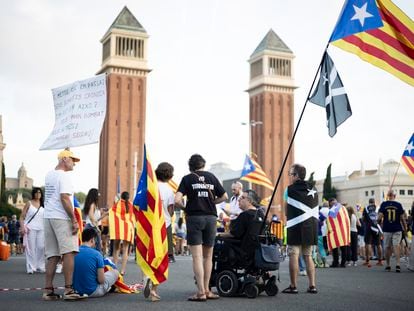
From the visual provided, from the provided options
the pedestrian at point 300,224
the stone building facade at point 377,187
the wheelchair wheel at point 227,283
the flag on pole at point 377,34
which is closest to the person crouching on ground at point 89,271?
the wheelchair wheel at point 227,283

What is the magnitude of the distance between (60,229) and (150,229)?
1.13 meters

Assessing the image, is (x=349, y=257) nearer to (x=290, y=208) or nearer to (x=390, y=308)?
(x=290, y=208)

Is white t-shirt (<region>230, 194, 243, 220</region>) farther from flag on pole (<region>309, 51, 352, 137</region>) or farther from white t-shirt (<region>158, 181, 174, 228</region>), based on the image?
flag on pole (<region>309, 51, 352, 137</region>)

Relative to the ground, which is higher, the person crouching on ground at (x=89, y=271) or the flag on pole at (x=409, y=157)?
the flag on pole at (x=409, y=157)

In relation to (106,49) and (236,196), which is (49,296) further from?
(106,49)

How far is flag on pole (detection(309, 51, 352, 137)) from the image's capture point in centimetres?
907

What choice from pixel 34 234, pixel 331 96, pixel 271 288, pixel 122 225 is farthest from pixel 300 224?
pixel 34 234

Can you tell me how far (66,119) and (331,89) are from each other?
15.3 ft

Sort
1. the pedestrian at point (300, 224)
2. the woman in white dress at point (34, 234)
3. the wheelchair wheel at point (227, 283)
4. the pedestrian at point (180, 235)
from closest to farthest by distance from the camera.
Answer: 1. the wheelchair wheel at point (227, 283)
2. the pedestrian at point (300, 224)
3. the woman in white dress at point (34, 234)
4. the pedestrian at point (180, 235)

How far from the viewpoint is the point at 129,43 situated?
3425 inches

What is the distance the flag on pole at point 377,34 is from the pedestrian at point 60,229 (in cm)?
413

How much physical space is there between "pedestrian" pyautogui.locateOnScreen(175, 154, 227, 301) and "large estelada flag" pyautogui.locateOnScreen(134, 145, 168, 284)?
1.09ft

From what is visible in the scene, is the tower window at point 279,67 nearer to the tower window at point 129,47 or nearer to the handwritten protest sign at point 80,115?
the tower window at point 129,47

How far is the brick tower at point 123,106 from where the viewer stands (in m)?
81.9
